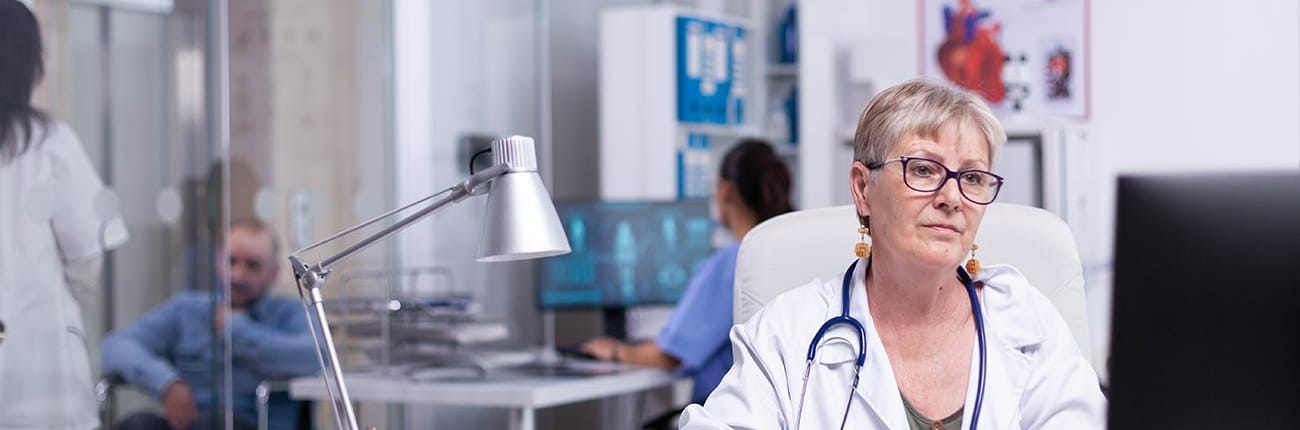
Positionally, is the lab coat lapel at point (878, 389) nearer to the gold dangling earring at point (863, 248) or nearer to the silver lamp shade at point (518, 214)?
the gold dangling earring at point (863, 248)

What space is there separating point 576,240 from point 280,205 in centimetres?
88

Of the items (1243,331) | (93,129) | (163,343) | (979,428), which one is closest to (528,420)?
(163,343)

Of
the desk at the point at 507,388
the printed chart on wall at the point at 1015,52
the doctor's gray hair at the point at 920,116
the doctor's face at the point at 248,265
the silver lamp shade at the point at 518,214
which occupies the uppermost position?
the printed chart on wall at the point at 1015,52

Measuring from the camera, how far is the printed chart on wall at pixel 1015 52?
175 inches

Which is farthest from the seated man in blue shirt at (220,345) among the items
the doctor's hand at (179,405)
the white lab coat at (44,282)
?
the white lab coat at (44,282)

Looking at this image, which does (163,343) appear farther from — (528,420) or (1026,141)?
(1026,141)

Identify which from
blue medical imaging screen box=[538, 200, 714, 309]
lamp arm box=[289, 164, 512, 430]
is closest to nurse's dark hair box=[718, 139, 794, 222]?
blue medical imaging screen box=[538, 200, 714, 309]

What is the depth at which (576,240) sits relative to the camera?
3773 millimetres

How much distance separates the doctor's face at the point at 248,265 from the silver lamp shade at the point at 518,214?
2.40 m

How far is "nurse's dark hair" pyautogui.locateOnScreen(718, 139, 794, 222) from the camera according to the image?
137 inches

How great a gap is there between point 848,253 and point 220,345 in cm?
224

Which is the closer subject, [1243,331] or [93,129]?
[1243,331]

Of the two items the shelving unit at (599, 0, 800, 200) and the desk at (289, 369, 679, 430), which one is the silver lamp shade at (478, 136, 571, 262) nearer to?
A: the desk at (289, 369, 679, 430)

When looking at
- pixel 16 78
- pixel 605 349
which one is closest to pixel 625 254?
pixel 605 349
